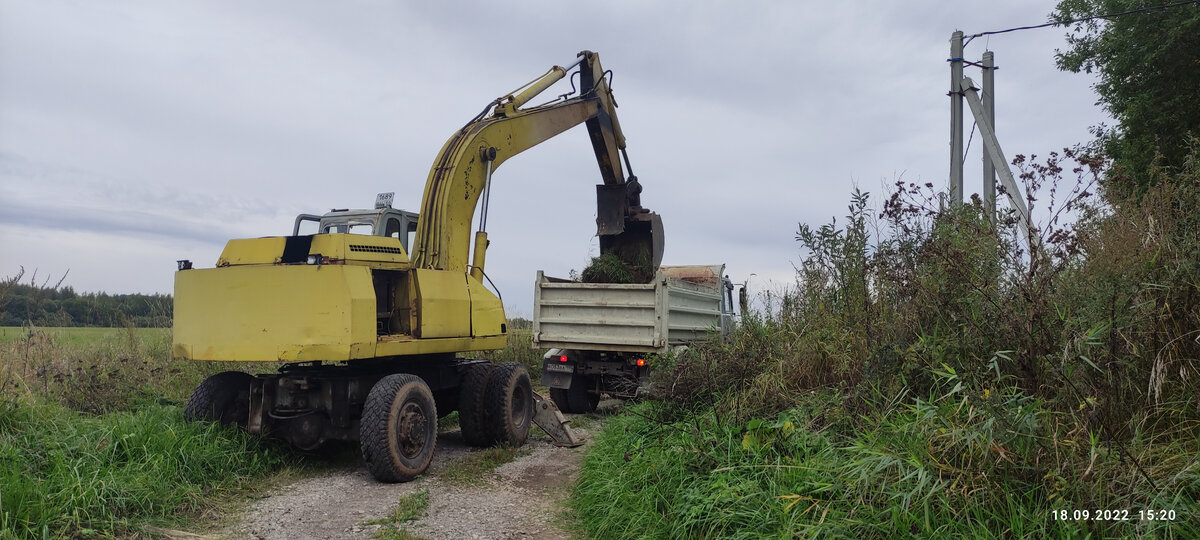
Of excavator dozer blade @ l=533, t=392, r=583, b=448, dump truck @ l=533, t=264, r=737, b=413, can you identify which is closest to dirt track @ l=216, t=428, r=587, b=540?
excavator dozer blade @ l=533, t=392, r=583, b=448

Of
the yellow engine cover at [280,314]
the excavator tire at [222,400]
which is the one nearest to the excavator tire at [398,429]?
the yellow engine cover at [280,314]

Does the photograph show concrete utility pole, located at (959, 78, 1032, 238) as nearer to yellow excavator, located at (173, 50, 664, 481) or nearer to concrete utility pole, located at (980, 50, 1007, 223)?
concrete utility pole, located at (980, 50, 1007, 223)

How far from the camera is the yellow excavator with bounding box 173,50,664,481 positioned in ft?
20.7

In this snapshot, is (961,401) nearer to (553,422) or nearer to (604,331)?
(553,422)

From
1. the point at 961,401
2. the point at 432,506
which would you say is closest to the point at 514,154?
the point at 432,506

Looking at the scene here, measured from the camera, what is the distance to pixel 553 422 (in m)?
8.59

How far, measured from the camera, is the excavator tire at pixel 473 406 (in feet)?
26.6

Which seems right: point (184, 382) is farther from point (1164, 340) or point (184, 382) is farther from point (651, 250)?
point (1164, 340)

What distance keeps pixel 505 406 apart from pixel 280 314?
2.63 metres

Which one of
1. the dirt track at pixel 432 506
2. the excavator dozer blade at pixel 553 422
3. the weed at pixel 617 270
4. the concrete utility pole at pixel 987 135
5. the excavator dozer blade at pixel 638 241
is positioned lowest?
the dirt track at pixel 432 506

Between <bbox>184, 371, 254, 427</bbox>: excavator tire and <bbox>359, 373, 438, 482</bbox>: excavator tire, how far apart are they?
1.38m

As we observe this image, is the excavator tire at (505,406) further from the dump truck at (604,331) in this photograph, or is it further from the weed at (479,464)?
the dump truck at (604,331)

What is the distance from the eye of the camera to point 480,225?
8.43 meters

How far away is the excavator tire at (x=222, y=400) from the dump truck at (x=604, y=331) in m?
3.91
